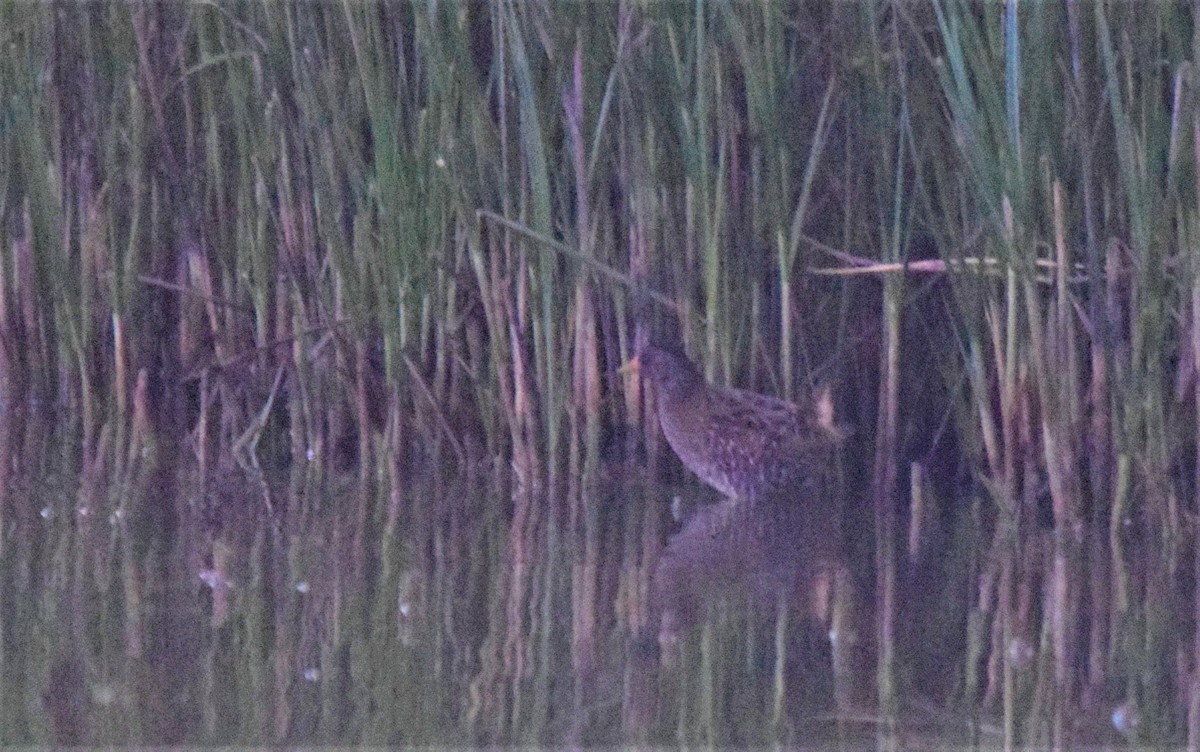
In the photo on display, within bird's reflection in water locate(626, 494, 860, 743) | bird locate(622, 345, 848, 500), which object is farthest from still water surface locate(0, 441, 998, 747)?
bird locate(622, 345, 848, 500)

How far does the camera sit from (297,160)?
5406 millimetres

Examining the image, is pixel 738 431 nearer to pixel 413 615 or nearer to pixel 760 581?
pixel 760 581

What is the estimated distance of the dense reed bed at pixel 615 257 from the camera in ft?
14.9

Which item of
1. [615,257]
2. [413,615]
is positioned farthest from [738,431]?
[413,615]

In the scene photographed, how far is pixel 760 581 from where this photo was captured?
13.8 feet

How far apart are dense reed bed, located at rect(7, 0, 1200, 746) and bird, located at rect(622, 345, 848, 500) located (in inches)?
4.5

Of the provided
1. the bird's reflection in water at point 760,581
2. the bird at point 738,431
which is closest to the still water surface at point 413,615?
the bird's reflection in water at point 760,581

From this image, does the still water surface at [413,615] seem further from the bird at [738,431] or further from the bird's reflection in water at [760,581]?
the bird at [738,431]

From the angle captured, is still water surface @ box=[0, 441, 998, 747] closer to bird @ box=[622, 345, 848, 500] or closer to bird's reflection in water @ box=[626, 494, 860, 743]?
bird's reflection in water @ box=[626, 494, 860, 743]

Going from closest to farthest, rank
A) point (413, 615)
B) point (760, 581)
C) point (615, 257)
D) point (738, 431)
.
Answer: point (413, 615) → point (760, 581) → point (738, 431) → point (615, 257)

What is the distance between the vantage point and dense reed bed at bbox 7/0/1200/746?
4.55m

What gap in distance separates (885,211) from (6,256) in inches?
102

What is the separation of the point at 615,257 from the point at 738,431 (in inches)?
22.1

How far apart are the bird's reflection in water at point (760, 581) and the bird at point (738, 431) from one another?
0.07 meters
